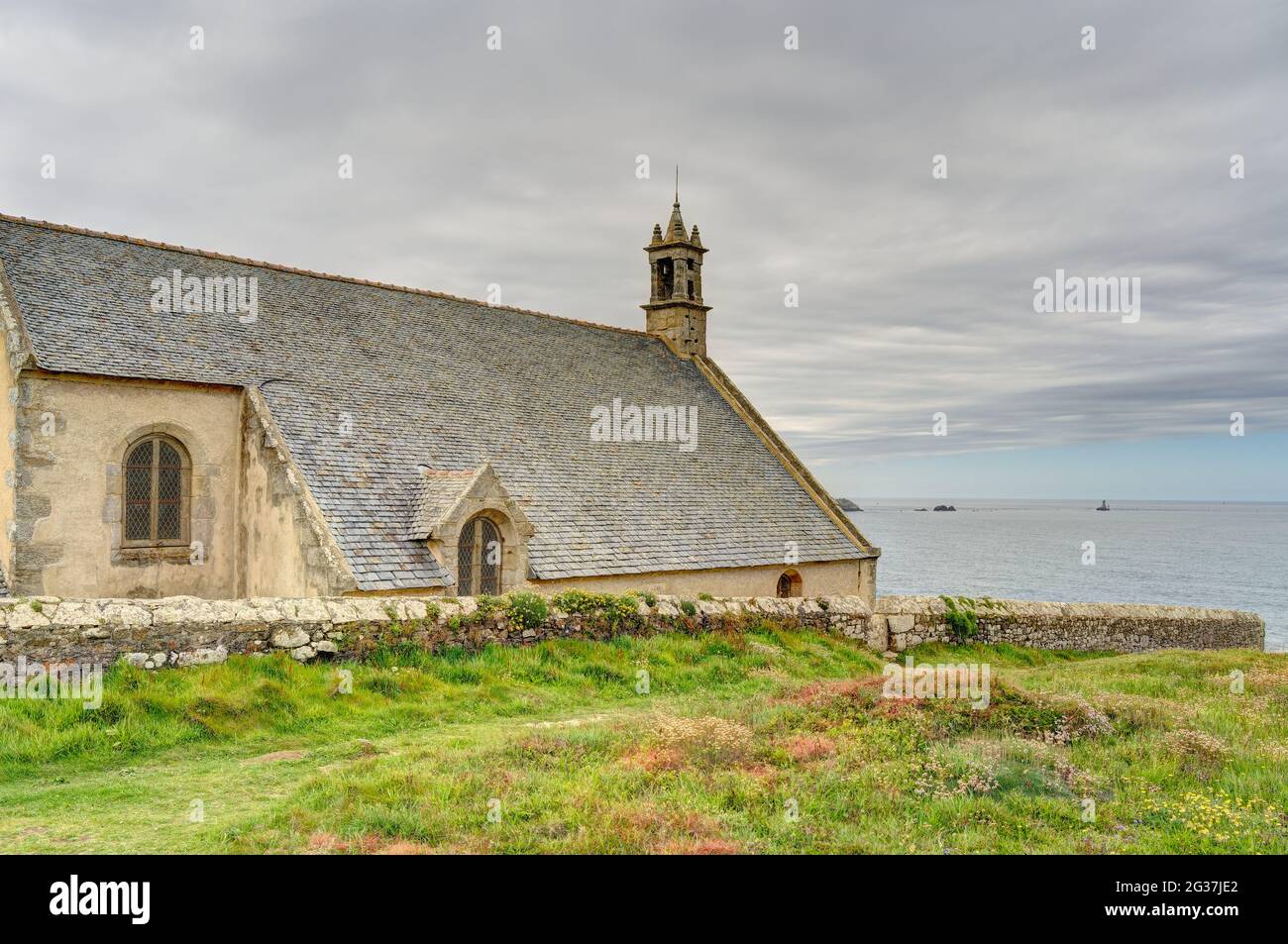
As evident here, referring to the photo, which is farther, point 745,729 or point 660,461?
point 660,461

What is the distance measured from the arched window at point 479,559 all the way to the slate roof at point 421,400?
0.93 meters

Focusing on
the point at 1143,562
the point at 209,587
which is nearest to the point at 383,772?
the point at 209,587

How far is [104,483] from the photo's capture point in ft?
56.6

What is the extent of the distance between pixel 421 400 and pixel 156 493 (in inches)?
251

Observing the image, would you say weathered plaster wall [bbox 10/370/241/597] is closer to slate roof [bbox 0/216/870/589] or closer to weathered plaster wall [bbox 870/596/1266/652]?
slate roof [bbox 0/216/870/589]

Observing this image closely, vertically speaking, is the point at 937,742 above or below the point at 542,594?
below

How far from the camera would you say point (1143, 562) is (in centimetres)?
9725

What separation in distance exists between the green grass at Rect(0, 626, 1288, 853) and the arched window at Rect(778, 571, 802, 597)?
13.3m

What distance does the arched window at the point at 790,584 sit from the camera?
2627 centimetres

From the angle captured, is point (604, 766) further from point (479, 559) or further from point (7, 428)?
point (7, 428)

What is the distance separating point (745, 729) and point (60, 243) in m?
19.3

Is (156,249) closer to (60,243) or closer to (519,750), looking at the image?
(60,243)

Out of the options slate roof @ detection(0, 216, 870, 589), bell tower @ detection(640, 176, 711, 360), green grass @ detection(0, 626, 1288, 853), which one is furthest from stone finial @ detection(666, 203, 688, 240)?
green grass @ detection(0, 626, 1288, 853)

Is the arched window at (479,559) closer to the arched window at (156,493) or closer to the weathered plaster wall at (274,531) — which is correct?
the weathered plaster wall at (274,531)
